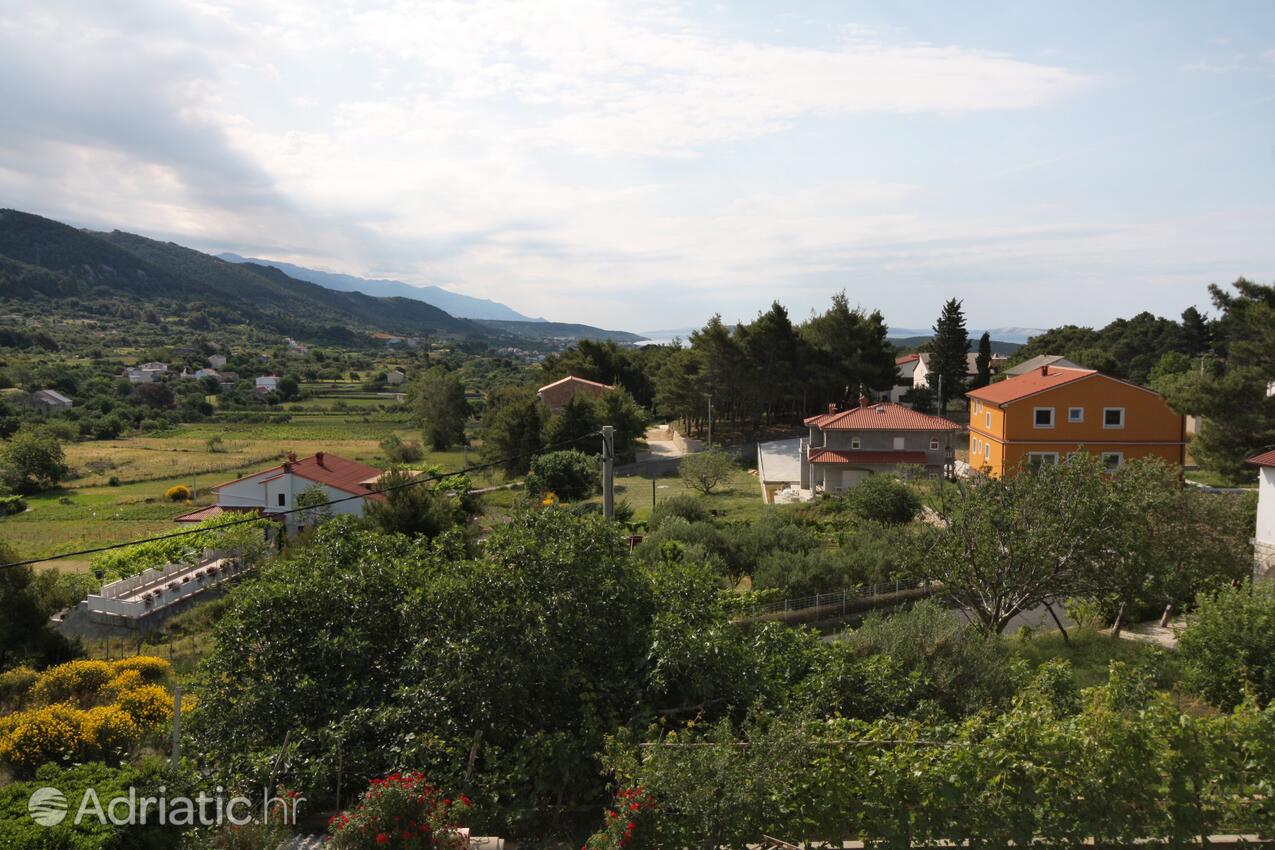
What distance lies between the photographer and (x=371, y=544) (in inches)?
401

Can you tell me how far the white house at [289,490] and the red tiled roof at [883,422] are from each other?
68.4 feet

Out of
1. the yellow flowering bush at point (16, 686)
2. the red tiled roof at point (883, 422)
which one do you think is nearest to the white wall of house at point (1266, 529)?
the red tiled roof at point (883, 422)

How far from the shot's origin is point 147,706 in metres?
11.6

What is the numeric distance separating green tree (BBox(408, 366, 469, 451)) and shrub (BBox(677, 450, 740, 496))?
27.0m

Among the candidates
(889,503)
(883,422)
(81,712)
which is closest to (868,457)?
(883,422)

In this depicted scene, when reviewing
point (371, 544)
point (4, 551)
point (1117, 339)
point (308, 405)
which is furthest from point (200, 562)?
point (1117, 339)

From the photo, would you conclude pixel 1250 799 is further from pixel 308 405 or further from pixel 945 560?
pixel 308 405

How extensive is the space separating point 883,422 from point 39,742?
32.7 m

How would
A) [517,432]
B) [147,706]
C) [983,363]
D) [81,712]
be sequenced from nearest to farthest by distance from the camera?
[81,712], [147,706], [517,432], [983,363]

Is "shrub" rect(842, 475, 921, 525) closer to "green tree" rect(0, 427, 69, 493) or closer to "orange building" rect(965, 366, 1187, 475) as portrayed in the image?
"orange building" rect(965, 366, 1187, 475)

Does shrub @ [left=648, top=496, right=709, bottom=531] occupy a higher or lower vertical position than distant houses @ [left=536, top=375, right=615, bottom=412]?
lower

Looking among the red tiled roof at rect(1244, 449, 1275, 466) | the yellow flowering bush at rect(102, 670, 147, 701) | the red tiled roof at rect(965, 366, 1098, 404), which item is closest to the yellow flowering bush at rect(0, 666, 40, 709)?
the yellow flowering bush at rect(102, 670, 147, 701)

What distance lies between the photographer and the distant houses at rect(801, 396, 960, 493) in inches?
1389

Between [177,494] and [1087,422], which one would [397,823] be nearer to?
[1087,422]
